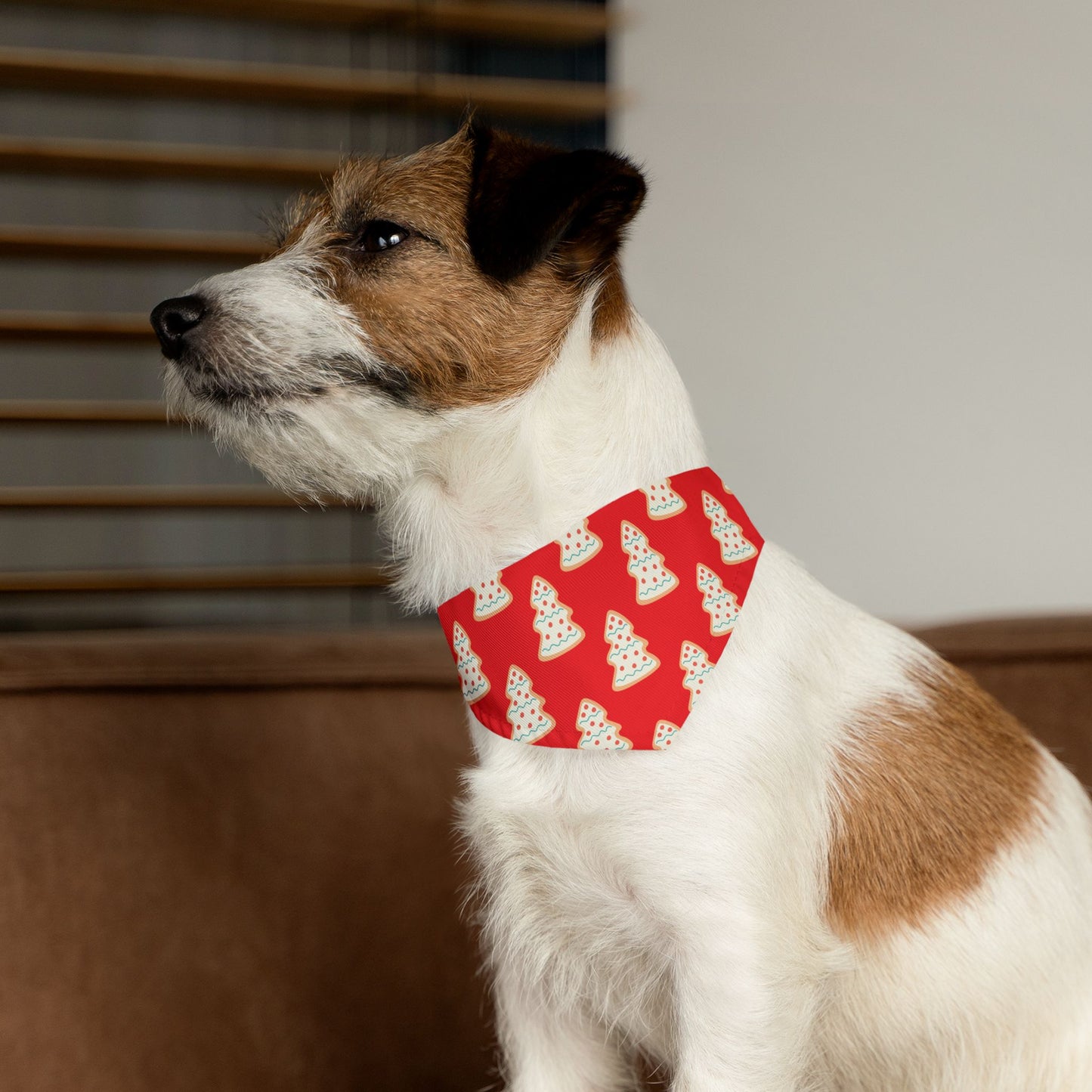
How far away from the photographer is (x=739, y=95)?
107 inches

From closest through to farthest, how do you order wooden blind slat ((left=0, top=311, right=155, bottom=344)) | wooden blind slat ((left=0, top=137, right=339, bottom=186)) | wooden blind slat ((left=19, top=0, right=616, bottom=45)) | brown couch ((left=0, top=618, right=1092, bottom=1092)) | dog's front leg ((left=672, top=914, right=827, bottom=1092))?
dog's front leg ((left=672, top=914, right=827, bottom=1092)) < brown couch ((left=0, top=618, right=1092, bottom=1092)) < wooden blind slat ((left=19, top=0, right=616, bottom=45)) < wooden blind slat ((left=0, top=137, right=339, bottom=186)) < wooden blind slat ((left=0, top=311, right=155, bottom=344))

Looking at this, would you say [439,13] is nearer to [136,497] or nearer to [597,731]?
[136,497]

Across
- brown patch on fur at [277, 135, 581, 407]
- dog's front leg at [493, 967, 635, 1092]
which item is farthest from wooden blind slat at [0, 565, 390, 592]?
brown patch on fur at [277, 135, 581, 407]

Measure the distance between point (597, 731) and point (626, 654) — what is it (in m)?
0.08

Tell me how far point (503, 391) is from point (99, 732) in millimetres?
710

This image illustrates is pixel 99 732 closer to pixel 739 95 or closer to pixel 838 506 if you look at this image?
pixel 838 506

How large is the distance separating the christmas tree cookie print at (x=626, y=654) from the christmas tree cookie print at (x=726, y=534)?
108mm

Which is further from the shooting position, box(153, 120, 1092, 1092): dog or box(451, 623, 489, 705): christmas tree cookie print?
box(451, 623, 489, 705): christmas tree cookie print

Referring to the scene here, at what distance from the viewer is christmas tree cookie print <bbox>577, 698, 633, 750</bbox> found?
98cm

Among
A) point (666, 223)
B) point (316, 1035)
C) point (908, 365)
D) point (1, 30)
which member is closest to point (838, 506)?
point (908, 365)

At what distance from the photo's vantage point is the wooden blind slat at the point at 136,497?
379 centimetres

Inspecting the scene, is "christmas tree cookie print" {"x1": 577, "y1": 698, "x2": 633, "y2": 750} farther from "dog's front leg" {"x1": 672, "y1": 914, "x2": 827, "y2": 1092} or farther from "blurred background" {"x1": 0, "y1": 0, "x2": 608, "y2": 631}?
"blurred background" {"x1": 0, "y1": 0, "x2": 608, "y2": 631}

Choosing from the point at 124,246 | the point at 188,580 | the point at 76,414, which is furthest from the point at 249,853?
the point at 124,246

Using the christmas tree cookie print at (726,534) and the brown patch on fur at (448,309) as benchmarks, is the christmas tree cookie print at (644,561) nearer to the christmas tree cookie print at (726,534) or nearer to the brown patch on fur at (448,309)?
the christmas tree cookie print at (726,534)
